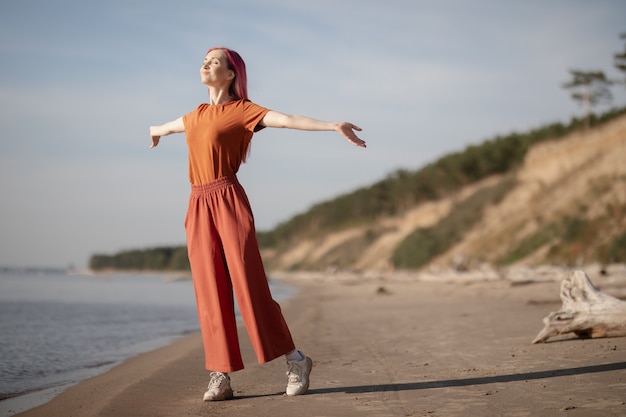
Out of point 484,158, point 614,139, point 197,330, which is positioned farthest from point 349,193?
point 197,330

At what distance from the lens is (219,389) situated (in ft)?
15.2

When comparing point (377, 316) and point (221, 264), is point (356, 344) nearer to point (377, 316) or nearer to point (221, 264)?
point (221, 264)

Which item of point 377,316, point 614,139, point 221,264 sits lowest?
point 377,316

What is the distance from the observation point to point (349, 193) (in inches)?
3688

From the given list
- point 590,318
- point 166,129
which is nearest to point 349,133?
point 166,129

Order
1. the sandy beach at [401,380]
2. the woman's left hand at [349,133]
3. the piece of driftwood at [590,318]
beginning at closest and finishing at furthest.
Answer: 1. the sandy beach at [401,380]
2. the woman's left hand at [349,133]
3. the piece of driftwood at [590,318]

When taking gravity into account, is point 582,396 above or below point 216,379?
below

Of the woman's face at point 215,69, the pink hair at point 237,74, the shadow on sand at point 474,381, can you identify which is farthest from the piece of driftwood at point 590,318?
the woman's face at point 215,69

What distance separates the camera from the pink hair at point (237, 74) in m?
4.86

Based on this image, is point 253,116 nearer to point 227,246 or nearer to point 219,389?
point 227,246

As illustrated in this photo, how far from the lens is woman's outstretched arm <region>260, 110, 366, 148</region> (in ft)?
14.3

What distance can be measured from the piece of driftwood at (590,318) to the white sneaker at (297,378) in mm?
2913

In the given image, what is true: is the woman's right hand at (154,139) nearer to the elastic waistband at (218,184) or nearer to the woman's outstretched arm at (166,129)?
the woman's outstretched arm at (166,129)

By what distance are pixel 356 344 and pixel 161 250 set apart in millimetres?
159624
